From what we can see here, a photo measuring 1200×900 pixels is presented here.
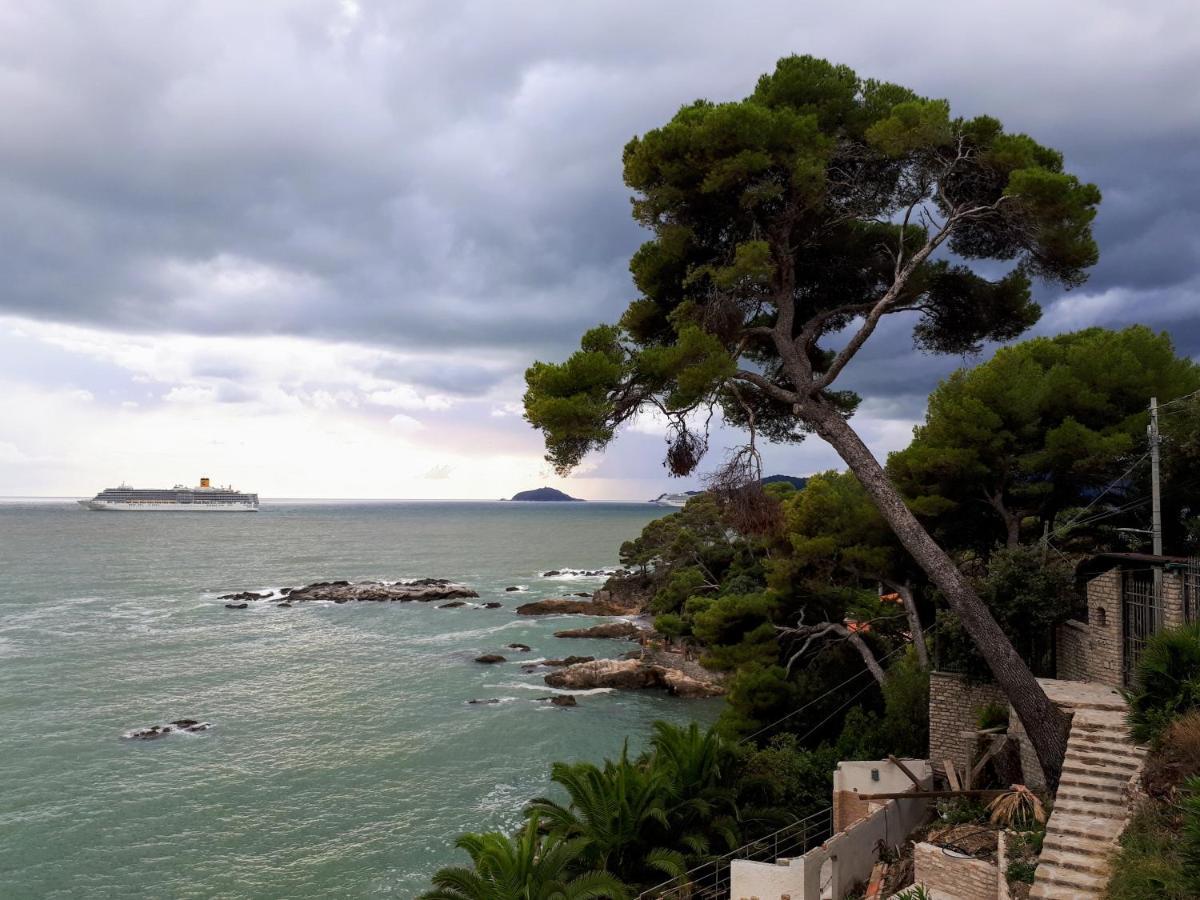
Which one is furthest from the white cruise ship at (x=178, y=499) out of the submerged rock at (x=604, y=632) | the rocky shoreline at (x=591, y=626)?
the submerged rock at (x=604, y=632)

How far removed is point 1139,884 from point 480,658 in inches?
1290

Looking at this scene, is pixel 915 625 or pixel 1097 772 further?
pixel 915 625

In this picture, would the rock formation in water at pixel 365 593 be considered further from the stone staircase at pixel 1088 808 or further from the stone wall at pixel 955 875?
the stone staircase at pixel 1088 808

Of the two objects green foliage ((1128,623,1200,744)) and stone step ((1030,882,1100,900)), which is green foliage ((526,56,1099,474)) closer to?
green foliage ((1128,623,1200,744))

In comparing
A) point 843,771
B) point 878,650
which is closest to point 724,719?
point 878,650

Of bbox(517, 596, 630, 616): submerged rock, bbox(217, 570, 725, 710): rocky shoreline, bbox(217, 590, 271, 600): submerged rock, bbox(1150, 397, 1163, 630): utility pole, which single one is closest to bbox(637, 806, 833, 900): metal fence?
bbox(1150, 397, 1163, 630): utility pole

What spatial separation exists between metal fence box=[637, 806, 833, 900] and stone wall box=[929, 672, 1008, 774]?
2.50 metres

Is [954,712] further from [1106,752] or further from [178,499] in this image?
[178,499]

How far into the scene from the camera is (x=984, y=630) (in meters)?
10.5

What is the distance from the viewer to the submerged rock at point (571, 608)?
50.9m

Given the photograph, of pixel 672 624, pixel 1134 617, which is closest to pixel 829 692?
pixel 1134 617

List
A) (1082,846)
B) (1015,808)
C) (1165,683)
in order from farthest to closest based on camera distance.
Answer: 1. (1015,808)
2. (1165,683)
3. (1082,846)

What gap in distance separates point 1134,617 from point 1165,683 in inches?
158

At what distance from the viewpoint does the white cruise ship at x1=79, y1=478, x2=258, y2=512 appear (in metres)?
186
